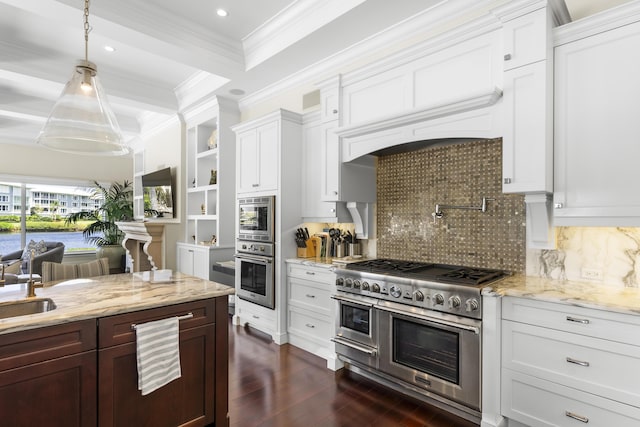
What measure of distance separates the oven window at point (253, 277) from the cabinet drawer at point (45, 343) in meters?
2.27

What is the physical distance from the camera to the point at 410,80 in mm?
2846

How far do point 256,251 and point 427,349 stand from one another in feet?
7.27

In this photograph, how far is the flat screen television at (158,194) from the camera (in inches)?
244

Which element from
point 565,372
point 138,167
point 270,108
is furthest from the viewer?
point 138,167

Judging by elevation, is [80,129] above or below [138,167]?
below

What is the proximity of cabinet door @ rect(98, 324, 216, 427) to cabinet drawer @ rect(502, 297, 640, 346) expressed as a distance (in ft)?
6.29

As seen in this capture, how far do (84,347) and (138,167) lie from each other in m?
7.07

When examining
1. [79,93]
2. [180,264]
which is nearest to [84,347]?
[79,93]

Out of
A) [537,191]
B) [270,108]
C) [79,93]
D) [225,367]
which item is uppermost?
[270,108]

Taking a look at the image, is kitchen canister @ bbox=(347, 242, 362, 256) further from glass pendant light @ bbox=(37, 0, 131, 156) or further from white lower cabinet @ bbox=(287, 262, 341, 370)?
glass pendant light @ bbox=(37, 0, 131, 156)

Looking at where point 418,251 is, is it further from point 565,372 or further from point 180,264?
point 180,264

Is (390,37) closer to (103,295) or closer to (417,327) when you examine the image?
(417,327)

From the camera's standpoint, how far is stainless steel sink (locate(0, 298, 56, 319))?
1908 millimetres

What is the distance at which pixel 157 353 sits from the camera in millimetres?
1938
